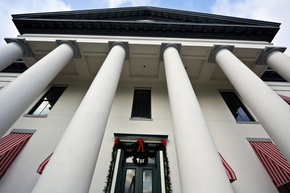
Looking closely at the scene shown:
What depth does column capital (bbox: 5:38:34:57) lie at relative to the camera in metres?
8.30

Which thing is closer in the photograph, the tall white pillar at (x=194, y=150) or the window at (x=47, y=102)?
the tall white pillar at (x=194, y=150)

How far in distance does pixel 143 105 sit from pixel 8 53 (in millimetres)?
8393

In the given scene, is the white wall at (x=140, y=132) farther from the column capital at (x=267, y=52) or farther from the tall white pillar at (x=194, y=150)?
the tall white pillar at (x=194, y=150)

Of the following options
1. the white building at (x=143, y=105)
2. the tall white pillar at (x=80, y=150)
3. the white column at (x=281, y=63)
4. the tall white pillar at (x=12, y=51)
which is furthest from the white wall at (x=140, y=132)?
the tall white pillar at (x=80, y=150)

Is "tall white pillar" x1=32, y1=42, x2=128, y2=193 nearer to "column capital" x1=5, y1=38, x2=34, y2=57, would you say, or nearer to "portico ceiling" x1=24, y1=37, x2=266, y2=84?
"portico ceiling" x1=24, y1=37, x2=266, y2=84

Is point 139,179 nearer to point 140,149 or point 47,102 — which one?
point 140,149

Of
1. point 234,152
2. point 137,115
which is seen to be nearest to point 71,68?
point 137,115

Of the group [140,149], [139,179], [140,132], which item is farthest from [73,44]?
[139,179]

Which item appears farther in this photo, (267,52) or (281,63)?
(267,52)

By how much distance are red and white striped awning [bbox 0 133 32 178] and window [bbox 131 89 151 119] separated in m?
6.35

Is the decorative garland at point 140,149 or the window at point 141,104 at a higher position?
the window at point 141,104

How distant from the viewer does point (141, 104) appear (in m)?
10.3

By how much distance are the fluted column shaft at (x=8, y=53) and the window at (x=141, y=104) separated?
7.49 metres

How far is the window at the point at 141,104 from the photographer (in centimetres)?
959
